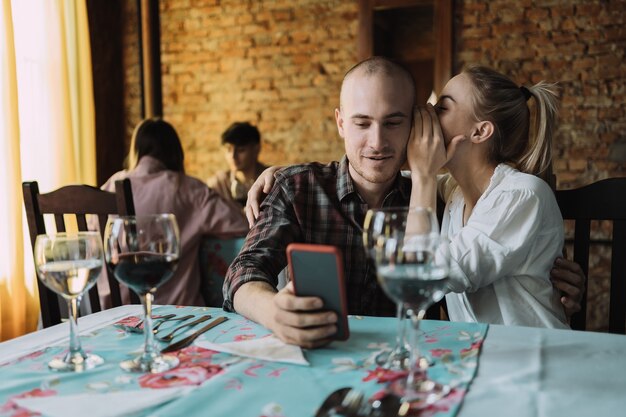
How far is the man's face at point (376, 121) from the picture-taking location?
137cm

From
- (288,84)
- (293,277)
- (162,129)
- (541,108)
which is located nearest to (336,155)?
(288,84)

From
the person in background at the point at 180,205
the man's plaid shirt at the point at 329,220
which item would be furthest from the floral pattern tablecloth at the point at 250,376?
the person in background at the point at 180,205

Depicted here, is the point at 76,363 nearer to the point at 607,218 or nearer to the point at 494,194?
the point at 494,194

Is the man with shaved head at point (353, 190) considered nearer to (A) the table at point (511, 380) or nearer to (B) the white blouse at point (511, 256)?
(B) the white blouse at point (511, 256)

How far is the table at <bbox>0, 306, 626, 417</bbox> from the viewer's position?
66 centimetres

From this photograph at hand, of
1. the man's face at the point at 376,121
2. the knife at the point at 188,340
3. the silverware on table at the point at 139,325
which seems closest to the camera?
the knife at the point at 188,340

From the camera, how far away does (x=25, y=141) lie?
131 inches

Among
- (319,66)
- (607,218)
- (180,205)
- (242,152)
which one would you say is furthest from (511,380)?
(319,66)

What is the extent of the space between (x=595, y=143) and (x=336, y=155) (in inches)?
67.4

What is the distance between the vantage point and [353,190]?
148 cm

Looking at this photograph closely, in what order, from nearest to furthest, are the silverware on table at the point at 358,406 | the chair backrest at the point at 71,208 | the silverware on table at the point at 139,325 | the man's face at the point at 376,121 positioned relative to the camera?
the silverware on table at the point at 358,406 < the silverware on table at the point at 139,325 < the man's face at the point at 376,121 < the chair backrest at the point at 71,208

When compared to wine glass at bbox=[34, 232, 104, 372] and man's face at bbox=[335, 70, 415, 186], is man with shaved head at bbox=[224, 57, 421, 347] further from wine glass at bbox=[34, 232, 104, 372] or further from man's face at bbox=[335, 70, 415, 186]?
wine glass at bbox=[34, 232, 104, 372]

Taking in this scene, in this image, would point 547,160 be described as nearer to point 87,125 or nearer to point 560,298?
point 560,298

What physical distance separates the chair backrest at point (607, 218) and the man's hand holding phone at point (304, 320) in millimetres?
746
